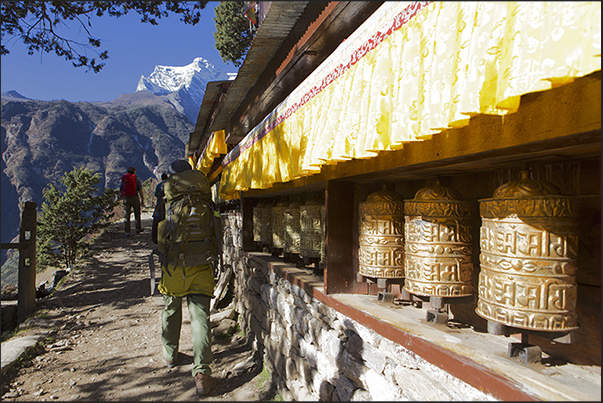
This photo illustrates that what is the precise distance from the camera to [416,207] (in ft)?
7.09

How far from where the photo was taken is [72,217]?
1388 centimetres

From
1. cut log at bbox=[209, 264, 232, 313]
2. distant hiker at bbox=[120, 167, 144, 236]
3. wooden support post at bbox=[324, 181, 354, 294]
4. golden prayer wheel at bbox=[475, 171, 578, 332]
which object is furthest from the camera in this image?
distant hiker at bbox=[120, 167, 144, 236]

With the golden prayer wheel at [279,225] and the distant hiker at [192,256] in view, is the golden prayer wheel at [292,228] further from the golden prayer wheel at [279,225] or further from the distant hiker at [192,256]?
the distant hiker at [192,256]

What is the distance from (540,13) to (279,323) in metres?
3.70

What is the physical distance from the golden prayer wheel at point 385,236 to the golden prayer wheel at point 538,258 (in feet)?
3.38

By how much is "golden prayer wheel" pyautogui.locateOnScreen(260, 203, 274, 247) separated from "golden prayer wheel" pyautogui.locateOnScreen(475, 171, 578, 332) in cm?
388

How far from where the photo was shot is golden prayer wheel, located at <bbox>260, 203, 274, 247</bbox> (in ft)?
17.2

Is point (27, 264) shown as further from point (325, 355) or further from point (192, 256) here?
point (325, 355)

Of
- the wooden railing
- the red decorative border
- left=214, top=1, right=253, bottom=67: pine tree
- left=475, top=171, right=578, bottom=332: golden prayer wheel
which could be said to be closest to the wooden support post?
the red decorative border

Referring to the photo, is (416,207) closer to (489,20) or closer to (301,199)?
(489,20)

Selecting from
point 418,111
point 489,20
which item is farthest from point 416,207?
point 489,20

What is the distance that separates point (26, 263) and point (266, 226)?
14.4 feet

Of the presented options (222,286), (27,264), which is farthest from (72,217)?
(222,286)

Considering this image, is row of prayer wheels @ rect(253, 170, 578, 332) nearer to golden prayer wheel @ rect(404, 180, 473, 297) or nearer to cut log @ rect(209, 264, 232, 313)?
golden prayer wheel @ rect(404, 180, 473, 297)
